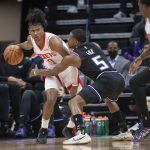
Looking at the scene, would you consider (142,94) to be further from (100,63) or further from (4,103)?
(4,103)

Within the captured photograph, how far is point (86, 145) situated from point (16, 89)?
3786 mm

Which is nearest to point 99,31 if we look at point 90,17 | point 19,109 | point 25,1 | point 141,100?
point 90,17

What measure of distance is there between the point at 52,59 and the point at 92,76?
0.77m

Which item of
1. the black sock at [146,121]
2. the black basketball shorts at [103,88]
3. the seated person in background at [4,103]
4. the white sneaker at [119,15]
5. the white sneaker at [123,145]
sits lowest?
the seated person in background at [4,103]

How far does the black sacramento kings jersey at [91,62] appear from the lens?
645cm

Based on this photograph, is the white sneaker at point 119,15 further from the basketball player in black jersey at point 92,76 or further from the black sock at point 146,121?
the black sock at point 146,121

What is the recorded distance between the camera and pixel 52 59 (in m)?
7.02

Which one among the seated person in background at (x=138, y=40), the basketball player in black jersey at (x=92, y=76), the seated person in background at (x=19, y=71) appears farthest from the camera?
the seated person in background at (x=138, y=40)

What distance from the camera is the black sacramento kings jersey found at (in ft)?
21.2

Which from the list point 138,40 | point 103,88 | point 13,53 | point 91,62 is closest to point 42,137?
point 103,88

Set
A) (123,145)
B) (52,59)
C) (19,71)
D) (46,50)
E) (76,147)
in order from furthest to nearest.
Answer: (19,71), (52,59), (46,50), (123,145), (76,147)

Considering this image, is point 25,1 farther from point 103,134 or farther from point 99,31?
point 103,134

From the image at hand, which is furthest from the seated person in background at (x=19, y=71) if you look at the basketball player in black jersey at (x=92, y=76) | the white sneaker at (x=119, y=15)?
the basketball player in black jersey at (x=92, y=76)

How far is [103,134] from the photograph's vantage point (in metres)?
9.41
